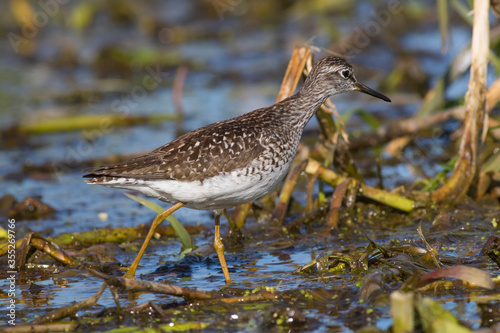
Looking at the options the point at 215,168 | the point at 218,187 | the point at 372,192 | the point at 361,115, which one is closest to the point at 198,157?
the point at 215,168

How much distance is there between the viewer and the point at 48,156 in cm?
1166

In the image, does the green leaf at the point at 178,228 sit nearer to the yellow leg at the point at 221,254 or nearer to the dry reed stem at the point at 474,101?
the yellow leg at the point at 221,254

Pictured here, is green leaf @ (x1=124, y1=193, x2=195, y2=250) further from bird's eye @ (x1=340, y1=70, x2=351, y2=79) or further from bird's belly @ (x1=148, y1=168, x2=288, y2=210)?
bird's eye @ (x1=340, y1=70, x2=351, y2=79)

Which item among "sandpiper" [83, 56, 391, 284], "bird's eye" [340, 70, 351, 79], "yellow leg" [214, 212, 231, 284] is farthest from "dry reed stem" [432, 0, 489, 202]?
"yellow leg" [214, 212, 231, 284]

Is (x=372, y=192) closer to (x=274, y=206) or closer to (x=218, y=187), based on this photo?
(x=274, y=206)

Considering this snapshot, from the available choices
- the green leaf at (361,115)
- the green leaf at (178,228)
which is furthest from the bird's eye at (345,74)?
the green leaf at (178,228)

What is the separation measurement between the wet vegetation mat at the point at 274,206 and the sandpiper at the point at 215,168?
1.72 feet

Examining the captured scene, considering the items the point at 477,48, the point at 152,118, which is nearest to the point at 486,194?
the point at 477,48

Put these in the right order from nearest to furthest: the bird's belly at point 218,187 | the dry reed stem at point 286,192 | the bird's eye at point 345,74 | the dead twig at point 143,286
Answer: the dead twig at point 143,286 → the bird's belly at point 218,187 → the bird's eye at point 345,74 → the dry reed stem at point 286,192

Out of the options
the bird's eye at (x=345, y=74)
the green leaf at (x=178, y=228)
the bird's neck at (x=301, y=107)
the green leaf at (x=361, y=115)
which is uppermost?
the bird's eye at (x=345, y=74)

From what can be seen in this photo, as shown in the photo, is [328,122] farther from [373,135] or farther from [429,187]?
[373,135]

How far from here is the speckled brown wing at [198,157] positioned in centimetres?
637

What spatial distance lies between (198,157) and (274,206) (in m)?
2.05

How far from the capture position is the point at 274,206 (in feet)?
27.2
